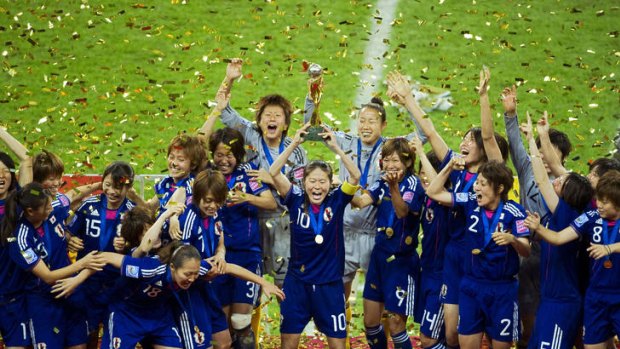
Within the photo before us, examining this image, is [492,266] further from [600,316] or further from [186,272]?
[186,272]

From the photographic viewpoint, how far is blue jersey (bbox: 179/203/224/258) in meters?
7.46

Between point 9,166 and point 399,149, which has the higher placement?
point 399,149

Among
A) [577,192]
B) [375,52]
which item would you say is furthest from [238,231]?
[375,52]

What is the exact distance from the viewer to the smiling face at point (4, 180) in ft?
24.8

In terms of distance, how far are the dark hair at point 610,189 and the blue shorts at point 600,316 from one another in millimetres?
608

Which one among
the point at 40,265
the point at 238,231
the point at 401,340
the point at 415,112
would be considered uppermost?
the point at 415,112

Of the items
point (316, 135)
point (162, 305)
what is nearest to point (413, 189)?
point (316, 135)

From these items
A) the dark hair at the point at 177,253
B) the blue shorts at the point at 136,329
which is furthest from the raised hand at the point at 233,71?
the blue shorts at the point at 136,329

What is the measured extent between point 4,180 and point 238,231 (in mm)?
1740

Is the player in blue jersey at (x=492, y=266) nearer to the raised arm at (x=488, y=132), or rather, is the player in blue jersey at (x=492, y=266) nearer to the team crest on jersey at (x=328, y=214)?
the raised arm at (x=488, y=132)

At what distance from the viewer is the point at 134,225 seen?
741 cm

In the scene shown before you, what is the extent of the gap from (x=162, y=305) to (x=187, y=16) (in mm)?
9068

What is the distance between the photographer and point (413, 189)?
7984mm

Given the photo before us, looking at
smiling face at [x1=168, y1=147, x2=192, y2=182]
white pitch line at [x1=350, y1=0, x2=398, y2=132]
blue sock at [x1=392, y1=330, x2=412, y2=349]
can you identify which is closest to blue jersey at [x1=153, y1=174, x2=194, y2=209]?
smiling face at [x1=168, y1=147, x2=192, y2=182]
